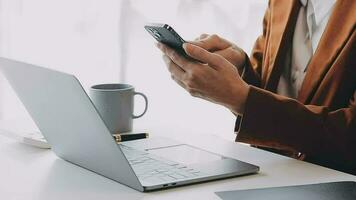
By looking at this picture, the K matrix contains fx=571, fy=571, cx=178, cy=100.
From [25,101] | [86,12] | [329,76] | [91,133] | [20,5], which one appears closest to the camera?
[91,133]

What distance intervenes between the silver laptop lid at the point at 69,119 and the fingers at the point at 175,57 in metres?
0.24

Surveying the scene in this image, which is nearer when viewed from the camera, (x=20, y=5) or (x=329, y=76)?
(x=329, y=76)

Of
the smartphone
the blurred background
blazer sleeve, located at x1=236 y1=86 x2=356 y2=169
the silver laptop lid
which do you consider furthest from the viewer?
the blurred background

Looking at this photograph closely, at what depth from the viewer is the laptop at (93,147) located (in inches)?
30.2

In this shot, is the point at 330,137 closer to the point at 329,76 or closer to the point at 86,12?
the point at 329,76

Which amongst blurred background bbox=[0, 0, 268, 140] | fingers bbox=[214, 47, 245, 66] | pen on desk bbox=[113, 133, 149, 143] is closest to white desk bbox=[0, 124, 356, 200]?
pen on desk bbox=[113, 133, 149, 143]

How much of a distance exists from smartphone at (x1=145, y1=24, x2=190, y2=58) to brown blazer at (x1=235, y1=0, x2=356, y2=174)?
153 mm

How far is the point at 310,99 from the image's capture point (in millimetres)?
1198

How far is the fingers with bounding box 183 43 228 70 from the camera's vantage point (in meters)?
0.96

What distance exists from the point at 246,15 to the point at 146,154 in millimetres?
1179

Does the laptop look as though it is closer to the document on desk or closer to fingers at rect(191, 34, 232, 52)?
the document on desk

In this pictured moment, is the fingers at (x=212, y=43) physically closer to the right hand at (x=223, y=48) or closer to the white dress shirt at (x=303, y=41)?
the right hand at (x=223, y=48)

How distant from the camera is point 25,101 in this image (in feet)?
3.08

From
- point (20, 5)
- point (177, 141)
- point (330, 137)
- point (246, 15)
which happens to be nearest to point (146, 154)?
point (177, 141)
